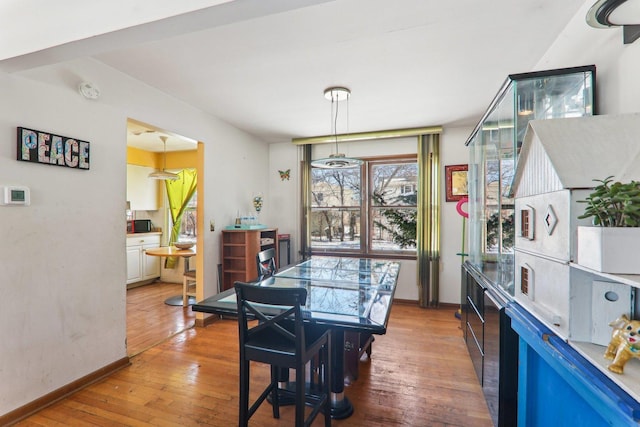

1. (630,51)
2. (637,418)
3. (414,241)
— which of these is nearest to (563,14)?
(630,51)

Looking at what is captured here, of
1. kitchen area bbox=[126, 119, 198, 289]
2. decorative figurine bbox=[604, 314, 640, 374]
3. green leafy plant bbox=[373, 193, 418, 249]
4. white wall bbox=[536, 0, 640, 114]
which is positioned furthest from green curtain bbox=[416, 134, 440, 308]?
kitchen area bbox=[126, 119, 198, 289]

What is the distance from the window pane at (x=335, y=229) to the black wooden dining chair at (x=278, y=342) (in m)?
2.92

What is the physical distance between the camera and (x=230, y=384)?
91.8 inches

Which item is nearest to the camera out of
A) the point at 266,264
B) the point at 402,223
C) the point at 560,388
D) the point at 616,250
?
the point at 616,250

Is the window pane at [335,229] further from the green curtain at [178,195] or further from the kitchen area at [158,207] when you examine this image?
the green curtain at [178,195]

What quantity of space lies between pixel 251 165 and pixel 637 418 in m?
4.45

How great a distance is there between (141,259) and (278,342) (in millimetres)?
4642

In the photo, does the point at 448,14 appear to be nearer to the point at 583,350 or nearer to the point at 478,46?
the point at 478,46

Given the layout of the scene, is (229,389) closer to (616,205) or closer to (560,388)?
(560,388)

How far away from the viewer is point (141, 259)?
5320mm

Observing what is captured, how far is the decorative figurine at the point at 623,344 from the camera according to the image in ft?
2.61

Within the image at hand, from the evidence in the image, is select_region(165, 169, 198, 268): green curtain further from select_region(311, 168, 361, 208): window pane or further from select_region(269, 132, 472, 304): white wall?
select_region(311, 168, 361, 208): window pane

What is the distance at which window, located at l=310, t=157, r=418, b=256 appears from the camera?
454 cm

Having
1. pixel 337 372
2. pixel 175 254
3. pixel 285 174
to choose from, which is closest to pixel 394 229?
→ pixel 285 174
